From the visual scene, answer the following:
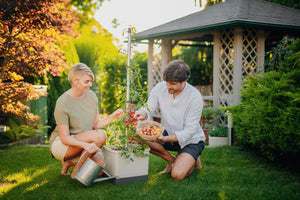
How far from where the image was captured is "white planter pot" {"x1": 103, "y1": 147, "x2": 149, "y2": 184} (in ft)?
9.67

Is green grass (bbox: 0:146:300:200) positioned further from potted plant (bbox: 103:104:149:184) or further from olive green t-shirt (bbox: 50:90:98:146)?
olive green t-shirt (bbox: 50:90:98:146)

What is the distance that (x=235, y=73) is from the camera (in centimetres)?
651

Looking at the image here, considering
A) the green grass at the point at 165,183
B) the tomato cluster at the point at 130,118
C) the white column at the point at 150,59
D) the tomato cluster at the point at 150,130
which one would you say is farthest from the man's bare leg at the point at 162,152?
the white column at the point at 150,59

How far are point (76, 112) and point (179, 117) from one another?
4.19 feet

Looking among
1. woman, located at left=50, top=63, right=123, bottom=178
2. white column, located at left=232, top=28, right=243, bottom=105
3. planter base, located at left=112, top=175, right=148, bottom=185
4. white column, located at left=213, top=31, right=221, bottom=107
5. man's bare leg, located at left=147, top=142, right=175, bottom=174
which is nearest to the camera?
woman, located at left=50, top=63, right=123, bottom=178

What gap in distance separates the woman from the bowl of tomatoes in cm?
30

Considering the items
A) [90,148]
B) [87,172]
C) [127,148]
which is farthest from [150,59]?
[87,172]

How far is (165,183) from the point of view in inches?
120

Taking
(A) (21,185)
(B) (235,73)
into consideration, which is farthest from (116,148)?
(B) (235,73)

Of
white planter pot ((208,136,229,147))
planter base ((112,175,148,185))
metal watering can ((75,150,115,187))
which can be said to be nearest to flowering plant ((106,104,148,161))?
planter base ((112,175,148,185))

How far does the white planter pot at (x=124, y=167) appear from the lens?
2947 millimetres

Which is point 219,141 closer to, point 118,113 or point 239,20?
point 239,20

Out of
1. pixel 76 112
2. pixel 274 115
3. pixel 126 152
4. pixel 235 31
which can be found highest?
pixel 235 31

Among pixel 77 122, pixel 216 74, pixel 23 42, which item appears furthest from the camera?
pixel 216 74
